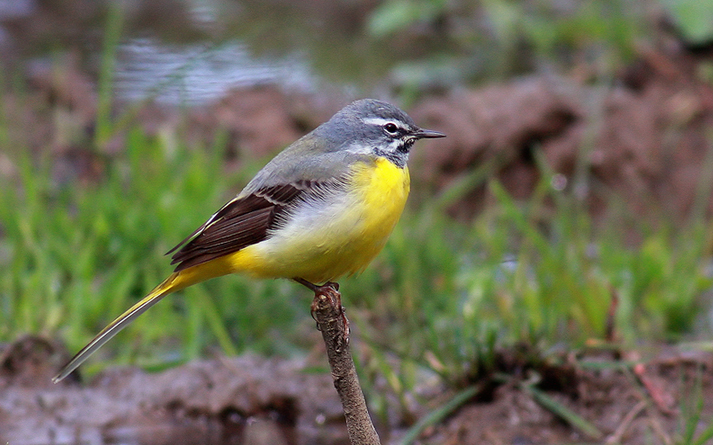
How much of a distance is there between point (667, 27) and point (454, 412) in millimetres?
5789

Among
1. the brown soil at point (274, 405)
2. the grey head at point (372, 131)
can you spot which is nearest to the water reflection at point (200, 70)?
the brown soil at point (274, 405)

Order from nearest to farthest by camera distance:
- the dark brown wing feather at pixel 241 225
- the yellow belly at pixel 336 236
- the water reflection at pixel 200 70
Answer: the yellow belly at pixel 336 236
the dark brown wing feather at pixel 241 225
the water reflection at pixel 200 70

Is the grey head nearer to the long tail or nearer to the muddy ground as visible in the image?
the long tail

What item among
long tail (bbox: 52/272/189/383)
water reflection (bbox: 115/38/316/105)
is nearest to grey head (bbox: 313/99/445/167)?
long tail (bbox: 52/272/189/383)

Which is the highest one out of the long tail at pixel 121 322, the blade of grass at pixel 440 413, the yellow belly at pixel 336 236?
the yellow belly at pixel 336 236

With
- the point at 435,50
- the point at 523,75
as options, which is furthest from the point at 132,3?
the point at 523,75

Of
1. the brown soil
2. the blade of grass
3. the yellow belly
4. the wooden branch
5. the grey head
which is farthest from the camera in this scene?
the brown soil

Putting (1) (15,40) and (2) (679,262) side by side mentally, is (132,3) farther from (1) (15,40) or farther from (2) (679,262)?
(2) (679,262)

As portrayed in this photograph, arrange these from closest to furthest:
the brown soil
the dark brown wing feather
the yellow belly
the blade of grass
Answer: the yellow belly, the dark brown wing feather, the blade of grass, the brown soil

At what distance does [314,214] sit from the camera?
3.59m

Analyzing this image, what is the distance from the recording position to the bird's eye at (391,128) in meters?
3.96

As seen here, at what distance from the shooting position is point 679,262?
530 cm

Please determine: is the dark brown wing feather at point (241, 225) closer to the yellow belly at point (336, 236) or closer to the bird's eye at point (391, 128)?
the yellow belly at point (336, 236)

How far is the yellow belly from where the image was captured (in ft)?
11.4
